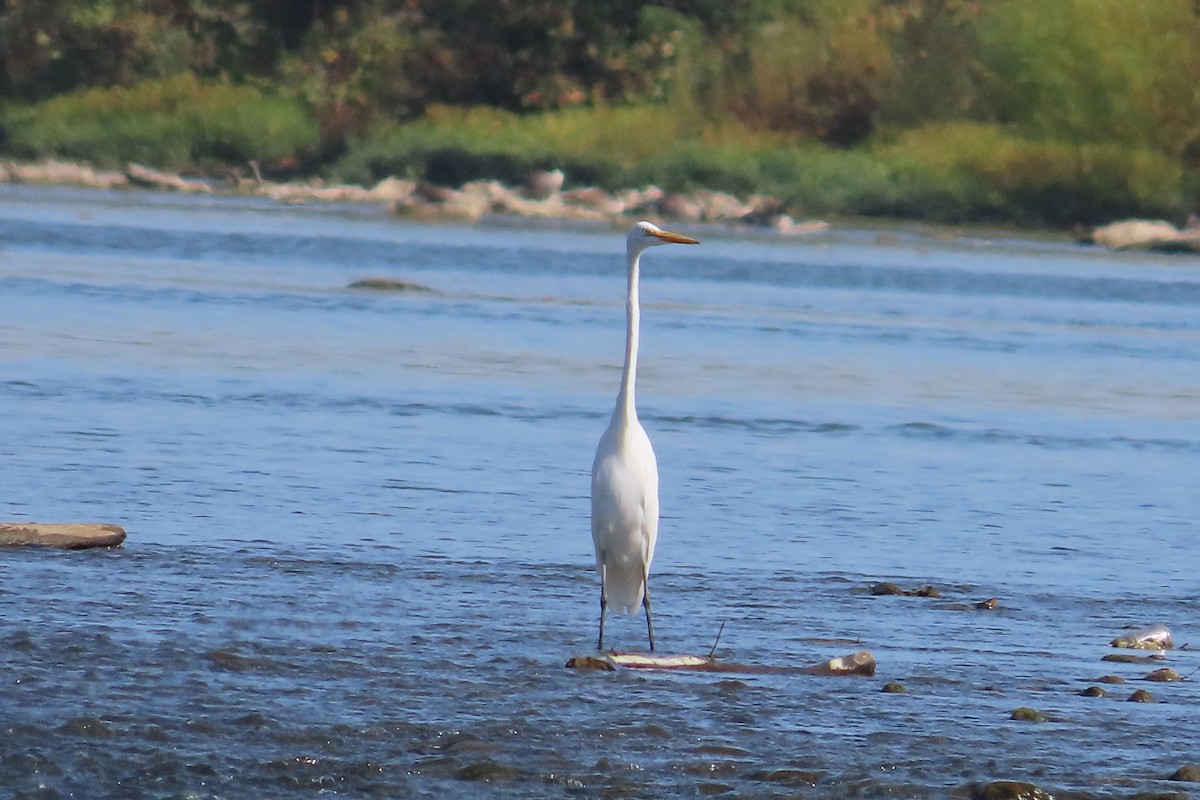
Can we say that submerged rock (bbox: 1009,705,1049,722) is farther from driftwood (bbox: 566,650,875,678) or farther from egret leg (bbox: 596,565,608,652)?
egret leg (bbox: 596,565,608,652)

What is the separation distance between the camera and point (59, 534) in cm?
917

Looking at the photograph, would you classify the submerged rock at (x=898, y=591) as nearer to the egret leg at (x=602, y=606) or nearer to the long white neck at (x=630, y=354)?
the long white neck at (x=630, y=354)

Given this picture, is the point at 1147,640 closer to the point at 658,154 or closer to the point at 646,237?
the point at 646,237

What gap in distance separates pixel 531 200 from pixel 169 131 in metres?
9.52

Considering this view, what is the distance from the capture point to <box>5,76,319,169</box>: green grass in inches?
1886

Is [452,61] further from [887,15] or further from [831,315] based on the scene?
[831,315]

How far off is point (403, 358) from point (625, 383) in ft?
34.1

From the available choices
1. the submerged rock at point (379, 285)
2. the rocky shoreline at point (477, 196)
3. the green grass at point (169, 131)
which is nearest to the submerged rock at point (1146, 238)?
the rocky shoreline at point (477, 196)

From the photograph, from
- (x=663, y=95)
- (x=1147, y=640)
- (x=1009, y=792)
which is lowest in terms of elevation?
(x=1147, y=640)

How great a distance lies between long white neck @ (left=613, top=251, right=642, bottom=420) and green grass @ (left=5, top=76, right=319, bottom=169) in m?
39.2

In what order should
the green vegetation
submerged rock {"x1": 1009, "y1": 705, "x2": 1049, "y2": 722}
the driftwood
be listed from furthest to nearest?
the green vegetation
the driftwood
submerged rock {"x1": 1009, "y1": 705, "x2": 1049, "y2": 722}

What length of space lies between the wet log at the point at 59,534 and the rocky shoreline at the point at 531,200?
30558mm

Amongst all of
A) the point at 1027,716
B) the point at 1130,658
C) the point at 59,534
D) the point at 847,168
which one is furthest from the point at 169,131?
the point at 1027,716

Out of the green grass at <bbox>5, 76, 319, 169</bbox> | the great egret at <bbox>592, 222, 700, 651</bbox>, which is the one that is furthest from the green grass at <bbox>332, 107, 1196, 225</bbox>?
the great egret at <bbox>592, 222, 700, 651</bbox>
